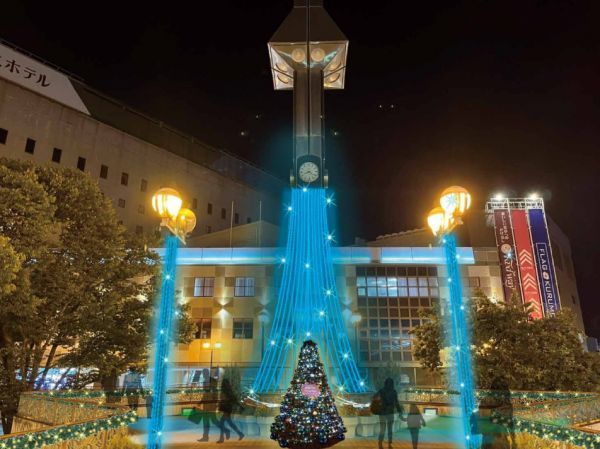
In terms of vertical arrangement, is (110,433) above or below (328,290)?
below

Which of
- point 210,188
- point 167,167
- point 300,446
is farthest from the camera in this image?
point 210,188

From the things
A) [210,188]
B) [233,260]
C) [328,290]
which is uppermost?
[210,188]

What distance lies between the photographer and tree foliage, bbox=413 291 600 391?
17.6m

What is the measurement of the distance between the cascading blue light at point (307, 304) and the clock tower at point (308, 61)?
2.43 metres

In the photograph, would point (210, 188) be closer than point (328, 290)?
No

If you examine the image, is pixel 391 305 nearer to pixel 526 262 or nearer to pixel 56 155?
pixel 526 262

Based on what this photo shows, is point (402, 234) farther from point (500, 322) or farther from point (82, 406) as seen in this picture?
point (82, 406)

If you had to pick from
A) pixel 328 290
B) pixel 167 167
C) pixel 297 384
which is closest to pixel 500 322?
pixel 328 290

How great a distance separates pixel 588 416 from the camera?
1048cm

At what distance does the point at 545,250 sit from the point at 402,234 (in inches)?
403

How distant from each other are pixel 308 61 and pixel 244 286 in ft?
50.6

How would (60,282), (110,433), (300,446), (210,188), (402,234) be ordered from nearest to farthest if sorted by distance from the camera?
1. (110,433)
2. (300,446)
3. (60,282)
4. (402,234)
5. (210,188)

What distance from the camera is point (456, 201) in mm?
10680

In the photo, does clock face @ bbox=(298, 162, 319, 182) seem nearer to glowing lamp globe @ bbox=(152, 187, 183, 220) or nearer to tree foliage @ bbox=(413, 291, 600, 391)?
glowing lamp globe @ bbox=(152, 187, 183, 220)
